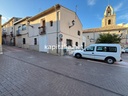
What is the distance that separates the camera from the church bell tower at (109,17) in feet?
134

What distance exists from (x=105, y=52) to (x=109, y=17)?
126 feet

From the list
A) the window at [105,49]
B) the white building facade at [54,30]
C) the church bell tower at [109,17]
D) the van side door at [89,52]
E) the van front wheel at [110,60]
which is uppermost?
the church bell tower at [109,17]

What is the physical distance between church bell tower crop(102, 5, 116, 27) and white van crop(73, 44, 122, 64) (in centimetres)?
3624

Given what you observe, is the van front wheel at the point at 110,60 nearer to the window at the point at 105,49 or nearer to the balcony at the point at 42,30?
the window at the point at 105,49

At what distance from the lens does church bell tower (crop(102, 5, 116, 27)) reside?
40816 mm

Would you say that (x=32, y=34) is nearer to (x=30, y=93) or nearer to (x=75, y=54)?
(x=75, y=54)

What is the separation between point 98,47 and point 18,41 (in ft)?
61.3

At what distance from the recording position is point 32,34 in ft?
55.9

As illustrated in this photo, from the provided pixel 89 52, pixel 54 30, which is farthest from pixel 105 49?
pixel 54 30

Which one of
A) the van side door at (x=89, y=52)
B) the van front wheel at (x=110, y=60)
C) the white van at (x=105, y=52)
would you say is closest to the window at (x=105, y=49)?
the white van at (x=105, y=52)

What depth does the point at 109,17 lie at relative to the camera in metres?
41.5

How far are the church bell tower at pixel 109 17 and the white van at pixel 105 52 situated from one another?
36.2 meters

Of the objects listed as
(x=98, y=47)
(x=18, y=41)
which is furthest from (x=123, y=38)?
(x=18, y=41)

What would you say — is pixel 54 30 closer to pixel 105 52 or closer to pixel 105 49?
pixel 105 49
